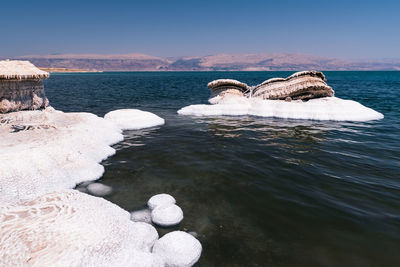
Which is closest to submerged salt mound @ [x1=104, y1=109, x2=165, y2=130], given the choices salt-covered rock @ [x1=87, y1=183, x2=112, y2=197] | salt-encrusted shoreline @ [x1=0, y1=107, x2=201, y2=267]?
salt-encrusted shoreline @ [x1=0, y1=107, x2=201, y2=267]

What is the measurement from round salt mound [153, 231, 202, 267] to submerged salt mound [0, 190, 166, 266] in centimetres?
15

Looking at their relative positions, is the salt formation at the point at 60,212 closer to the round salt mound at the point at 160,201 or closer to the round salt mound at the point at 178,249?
the round salt mound at the point at 178,249

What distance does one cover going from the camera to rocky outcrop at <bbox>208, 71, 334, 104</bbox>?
15781 millimetres

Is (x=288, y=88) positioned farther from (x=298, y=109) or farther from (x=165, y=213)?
(x=165, y=213)

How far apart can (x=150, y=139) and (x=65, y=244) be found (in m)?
7.51

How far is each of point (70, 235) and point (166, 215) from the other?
179 cm

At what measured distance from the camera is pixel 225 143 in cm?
1000

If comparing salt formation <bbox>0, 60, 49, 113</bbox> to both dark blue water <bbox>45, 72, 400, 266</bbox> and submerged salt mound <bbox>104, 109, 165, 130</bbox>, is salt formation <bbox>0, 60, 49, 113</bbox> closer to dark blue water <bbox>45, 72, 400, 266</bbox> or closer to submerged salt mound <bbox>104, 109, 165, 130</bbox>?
submerged salt mound <bbox>104, 109, 165, 130</bbox>

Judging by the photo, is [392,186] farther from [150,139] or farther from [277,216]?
[150,139]

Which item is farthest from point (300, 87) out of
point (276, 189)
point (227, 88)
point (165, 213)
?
point (165, 213)

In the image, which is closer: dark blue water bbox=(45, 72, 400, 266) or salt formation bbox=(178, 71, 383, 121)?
dark blue water bbox=(45, 72, 400, 266)

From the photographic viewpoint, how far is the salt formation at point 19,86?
9438 mm

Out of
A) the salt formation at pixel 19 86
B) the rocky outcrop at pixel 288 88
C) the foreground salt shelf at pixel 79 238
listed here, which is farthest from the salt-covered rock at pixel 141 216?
the rocky outcrop at pixel 288 88

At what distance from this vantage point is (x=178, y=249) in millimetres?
3674
